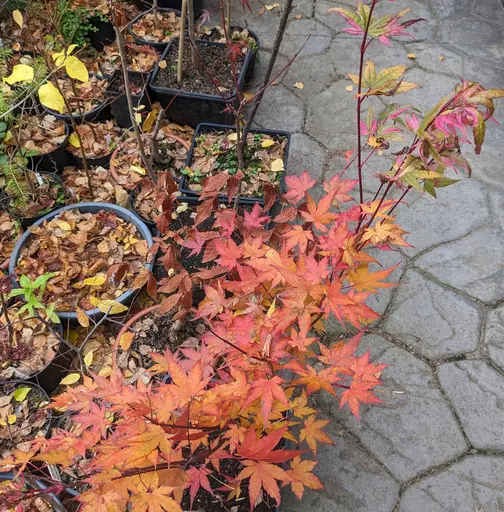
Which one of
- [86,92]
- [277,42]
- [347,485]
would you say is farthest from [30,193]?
[347,485]

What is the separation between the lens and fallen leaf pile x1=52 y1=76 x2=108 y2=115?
3.15 meters

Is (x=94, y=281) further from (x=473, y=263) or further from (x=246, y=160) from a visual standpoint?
(x=473, y=263)

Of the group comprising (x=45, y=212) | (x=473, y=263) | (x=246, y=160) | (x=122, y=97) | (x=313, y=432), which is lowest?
(x=473, y=263)

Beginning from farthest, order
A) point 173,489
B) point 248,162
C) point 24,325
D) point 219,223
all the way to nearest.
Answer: point 248,162
point 24,325
point 219,223
point 173,489

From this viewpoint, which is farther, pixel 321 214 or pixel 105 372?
pixel 105 372

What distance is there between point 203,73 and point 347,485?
250 cm

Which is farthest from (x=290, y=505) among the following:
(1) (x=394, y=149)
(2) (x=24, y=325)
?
(1) (x=394, y=149)

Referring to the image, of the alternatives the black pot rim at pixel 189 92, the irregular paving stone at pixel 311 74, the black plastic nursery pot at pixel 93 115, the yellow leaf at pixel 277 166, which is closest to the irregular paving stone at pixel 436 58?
the irregular paving stone at pixel 311 74

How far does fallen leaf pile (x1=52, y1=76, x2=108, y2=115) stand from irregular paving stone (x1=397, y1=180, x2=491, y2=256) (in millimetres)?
2108

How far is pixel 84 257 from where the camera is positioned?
2.44 m

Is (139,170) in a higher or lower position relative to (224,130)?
lower

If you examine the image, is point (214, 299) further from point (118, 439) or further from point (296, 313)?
point (118, 439)

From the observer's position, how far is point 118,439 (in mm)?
1301

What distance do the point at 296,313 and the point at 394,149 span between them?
97.3 inches
